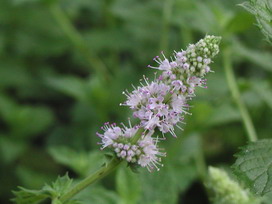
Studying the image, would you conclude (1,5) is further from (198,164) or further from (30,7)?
(198,164)

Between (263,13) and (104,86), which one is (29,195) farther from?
(104,86)

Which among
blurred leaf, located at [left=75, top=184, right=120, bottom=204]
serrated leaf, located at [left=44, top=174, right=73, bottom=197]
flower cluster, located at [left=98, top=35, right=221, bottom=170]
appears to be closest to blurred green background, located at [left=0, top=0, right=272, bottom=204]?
blurred leaf, located at [left=75, top=184, right=120, bottom=204]

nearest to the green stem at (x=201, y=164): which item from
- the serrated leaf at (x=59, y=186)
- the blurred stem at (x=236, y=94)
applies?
the blurred stem at (x=236, y=94)

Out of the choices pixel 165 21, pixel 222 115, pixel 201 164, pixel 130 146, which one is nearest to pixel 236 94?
pixel 222 115

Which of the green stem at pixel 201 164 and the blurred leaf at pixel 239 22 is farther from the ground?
the blurred leaf at pixel 239 22

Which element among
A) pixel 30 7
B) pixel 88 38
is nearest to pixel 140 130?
pixel 88 38

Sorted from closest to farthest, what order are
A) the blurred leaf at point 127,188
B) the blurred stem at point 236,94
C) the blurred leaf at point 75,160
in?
the blurred leaf at point 127,188 → the blurred leaf at point 75,160 → the blurred stem at point 236,94

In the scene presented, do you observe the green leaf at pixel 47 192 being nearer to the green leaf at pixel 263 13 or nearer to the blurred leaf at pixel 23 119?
the green leaf at pixel 263 13
